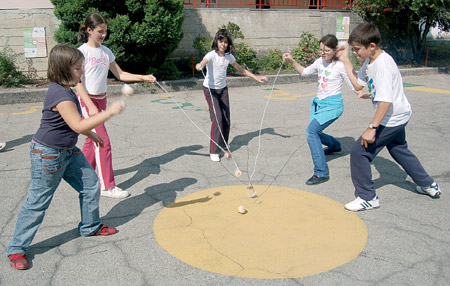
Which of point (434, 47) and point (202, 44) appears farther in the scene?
point (434, 47)

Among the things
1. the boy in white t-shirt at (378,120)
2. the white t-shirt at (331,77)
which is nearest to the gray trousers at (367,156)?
the boy in white t-shirt at (378,120)

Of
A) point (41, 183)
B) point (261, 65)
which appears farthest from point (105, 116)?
point (261, 65)

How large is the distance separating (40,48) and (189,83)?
13.3 ft

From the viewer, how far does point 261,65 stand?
1380 centimetres

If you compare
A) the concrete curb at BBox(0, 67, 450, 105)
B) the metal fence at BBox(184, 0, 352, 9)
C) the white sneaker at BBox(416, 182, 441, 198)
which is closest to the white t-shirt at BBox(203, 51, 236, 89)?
the white sneaker at BBox(416, 182, 441, 198)

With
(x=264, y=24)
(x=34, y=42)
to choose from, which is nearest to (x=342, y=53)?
(x=34, y=42)

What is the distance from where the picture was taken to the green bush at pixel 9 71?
10078 mm

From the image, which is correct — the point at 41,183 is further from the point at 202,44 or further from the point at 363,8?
the point at 363,8

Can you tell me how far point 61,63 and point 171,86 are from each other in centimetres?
810

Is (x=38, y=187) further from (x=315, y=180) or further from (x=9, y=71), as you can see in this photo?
(x=9, y=71)

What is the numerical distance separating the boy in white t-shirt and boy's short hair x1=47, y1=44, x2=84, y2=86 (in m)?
2.54

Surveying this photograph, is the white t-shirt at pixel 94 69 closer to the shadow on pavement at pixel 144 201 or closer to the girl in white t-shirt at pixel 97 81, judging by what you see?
the girl in white t-shirt at pixel 97 81

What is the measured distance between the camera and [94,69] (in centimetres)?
444

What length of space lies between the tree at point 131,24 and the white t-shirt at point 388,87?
7.08 meters
